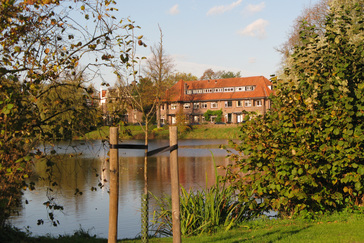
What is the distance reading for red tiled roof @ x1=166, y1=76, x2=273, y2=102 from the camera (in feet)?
243

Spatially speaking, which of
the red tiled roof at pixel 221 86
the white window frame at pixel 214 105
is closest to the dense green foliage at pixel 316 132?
the red tiled roof at pixel 221 86

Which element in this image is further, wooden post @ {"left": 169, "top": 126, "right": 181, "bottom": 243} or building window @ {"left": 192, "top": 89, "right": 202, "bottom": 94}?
building window @ {"left": 192, "top": 89, "right": 202, "bottom": 94}

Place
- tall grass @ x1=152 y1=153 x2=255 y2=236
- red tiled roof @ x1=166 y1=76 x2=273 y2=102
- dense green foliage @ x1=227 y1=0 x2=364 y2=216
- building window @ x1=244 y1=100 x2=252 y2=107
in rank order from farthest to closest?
building window @ x1=244 y1=100 x2=252 y2=107 < red tiled roof @ x1=166 y1=76 x2=273 y2=102 < tall grass @ x1=152 y1=153 x2=255 y2=236 < dense green foliage @ x1=227 y1=0 x2=364 y2=216

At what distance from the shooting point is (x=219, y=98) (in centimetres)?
7819

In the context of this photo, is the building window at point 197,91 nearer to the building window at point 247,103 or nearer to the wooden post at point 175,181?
the building window at point 247,103

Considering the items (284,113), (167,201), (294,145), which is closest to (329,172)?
(294,145)

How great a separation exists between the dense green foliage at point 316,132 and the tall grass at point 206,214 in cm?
47

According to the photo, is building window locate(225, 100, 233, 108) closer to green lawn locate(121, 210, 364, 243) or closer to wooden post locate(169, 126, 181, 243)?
green lawn locate(121, 210, 364, 243)

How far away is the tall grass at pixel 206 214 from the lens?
9367 millimetres

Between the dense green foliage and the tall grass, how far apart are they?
0.47m

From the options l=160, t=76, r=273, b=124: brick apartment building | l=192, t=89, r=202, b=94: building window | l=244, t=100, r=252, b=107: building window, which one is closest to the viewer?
l=160, t=76, r=273, b=124: brick apartment building

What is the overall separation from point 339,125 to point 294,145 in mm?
1051

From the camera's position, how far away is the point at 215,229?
30.8ft

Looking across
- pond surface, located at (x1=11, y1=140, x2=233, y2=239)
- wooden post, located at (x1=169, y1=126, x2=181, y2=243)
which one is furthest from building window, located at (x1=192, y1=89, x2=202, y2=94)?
wooden post, located at (x1=169, y1=126, x2=181, y2=243)
